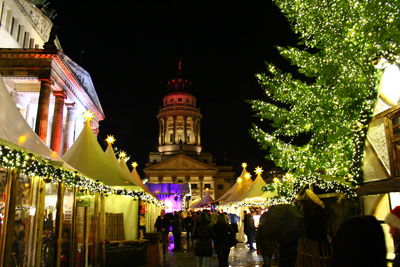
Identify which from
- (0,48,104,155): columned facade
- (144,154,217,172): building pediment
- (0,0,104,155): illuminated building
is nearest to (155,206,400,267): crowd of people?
(0,48,104,155): columned facade

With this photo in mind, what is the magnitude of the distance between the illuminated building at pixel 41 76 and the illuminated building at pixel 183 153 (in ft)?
142

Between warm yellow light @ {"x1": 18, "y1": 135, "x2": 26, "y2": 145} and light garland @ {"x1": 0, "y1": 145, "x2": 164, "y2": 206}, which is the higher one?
warm yellow light @ {"x1": 18, "y1": 135, "x2": 26, "y2": 145}

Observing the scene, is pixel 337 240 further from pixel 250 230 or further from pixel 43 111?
pixel 43 111

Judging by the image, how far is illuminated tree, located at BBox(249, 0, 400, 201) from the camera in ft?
26.8

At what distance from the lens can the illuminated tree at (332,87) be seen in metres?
8.16

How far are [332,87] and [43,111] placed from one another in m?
16.8

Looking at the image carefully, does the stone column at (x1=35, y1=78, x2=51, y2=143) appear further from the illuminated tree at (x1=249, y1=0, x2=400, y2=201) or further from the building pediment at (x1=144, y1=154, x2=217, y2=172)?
the building pediment at (x1=144, y1=154, x2=217, y2=172)

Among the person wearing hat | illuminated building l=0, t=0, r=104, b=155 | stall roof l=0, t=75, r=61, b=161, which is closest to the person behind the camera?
the person wearing hat

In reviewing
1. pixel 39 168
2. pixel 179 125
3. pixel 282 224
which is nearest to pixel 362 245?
pixel 282 224

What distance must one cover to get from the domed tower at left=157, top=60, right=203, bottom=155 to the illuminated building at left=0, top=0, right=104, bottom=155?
48820 millimetres

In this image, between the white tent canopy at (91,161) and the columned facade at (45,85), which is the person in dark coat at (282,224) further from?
the columned facade at (45,85)

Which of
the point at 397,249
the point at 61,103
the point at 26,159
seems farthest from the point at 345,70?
the point at 61,103

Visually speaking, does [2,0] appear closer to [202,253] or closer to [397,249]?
[202,253]

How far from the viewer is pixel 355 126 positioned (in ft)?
31.3
